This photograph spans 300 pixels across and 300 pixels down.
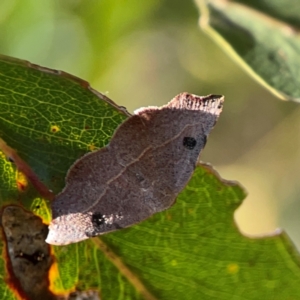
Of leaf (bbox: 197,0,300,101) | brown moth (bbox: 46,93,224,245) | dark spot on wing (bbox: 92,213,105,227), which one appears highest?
leaf (bbox: 197,0,300,101)

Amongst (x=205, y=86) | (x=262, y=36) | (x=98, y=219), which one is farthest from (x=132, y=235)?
(x=205, y=86)

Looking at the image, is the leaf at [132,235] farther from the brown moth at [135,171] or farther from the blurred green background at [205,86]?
the blurred green background at [205,86]

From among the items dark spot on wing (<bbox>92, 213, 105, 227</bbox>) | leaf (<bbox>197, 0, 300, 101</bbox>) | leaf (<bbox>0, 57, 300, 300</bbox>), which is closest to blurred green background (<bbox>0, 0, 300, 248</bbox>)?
leaf (<bbox>197, 0, 300, 101</bbox>)

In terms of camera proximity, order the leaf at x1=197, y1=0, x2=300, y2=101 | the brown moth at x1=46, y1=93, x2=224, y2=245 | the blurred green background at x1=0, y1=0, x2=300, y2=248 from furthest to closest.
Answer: the blurred green background at x1=0, y1=0, x2=300, y2=248 → the leaf at x1=197, y1=0, x2=300, y2=101 → the brown moth at x1=46, y1=93, x2=224, y2=245

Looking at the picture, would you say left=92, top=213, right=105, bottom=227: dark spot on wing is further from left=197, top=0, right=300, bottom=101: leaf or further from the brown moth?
left=197, top=0, right=300, bottom=101: leaf

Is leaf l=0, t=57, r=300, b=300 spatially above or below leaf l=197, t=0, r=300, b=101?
below

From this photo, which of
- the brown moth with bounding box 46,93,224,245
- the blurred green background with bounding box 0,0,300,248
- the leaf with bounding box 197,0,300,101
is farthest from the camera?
the blurred green background with bounding box 0,0,300,248
